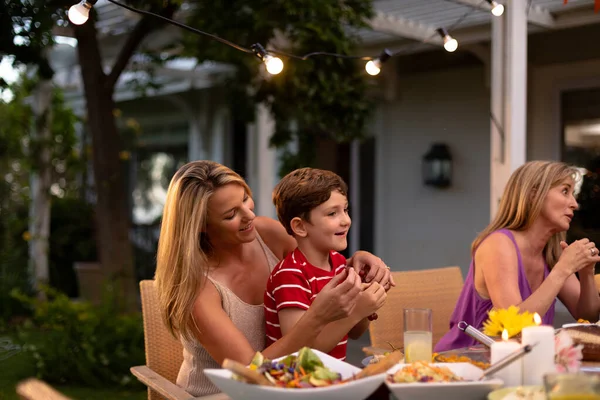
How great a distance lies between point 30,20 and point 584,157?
15.0ft

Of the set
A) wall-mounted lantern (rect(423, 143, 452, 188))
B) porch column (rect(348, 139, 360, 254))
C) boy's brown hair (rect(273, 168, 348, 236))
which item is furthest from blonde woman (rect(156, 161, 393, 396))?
porch column (rect(348, 139, 360, 254))

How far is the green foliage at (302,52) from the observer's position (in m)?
4.58

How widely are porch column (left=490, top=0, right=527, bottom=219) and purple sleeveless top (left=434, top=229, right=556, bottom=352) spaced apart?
5.12 ft

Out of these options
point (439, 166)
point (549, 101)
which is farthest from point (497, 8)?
point (439, 166)

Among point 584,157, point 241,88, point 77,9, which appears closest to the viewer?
point 77,9

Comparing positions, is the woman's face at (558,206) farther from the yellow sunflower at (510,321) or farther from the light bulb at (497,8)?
the light bulb at (497,8)

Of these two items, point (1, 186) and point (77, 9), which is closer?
point (77, 9)

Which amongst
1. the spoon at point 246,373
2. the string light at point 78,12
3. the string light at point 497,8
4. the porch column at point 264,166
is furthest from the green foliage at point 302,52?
the spoon at point 246,373

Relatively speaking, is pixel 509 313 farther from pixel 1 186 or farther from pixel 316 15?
pixel 1 186

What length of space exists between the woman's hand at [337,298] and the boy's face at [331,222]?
10.4 inches

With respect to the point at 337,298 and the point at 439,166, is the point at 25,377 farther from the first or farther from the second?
the point at 439,166

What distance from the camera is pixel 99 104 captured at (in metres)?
5.49

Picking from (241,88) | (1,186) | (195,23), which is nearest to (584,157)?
(241,88)

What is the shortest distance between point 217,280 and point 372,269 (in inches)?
18.7
